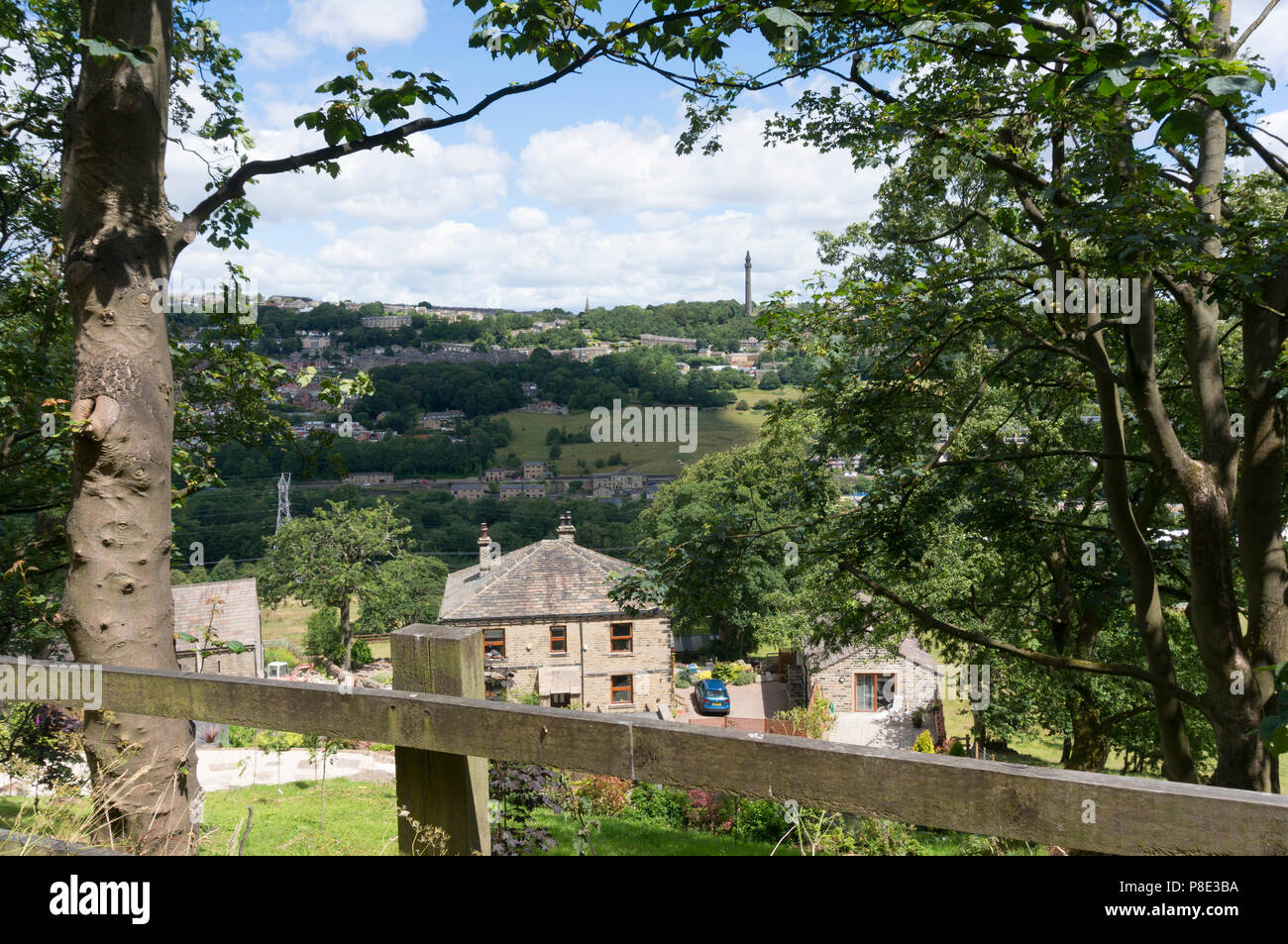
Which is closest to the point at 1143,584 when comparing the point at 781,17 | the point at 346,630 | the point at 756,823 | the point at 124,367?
the point at 756,823

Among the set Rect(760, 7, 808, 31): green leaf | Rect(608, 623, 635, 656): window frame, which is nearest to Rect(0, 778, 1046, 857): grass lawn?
Rect(760, 7, 808, 31): green leaf

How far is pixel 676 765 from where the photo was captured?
1653 mm

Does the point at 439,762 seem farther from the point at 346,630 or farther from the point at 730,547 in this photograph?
the point at 346,630

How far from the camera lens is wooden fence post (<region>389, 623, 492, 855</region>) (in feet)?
6.45

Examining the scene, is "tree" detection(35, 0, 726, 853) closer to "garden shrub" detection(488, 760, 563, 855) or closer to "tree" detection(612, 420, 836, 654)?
"garden shrub" detection(488, 760, 563, 855)

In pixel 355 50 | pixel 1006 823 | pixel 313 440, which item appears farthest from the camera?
pixel 313 440

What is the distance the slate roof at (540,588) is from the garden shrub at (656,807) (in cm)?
1982

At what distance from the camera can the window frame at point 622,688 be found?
31.7 meters

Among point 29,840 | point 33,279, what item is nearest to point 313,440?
point 29,840

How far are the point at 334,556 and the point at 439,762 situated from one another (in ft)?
143

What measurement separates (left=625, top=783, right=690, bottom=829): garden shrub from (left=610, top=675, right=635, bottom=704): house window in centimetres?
2223

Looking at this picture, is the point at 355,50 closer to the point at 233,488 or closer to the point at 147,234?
the point at 147,234
